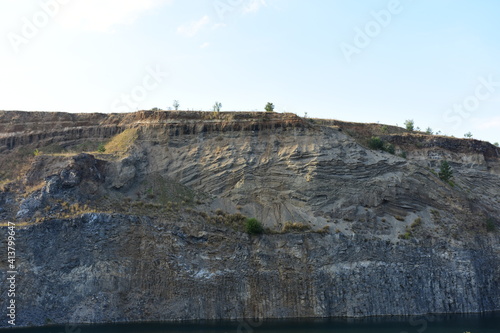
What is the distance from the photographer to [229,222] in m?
39.0

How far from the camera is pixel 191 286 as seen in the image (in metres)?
34.9

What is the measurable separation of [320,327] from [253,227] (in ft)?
28.7

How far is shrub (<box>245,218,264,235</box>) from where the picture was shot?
38.2m

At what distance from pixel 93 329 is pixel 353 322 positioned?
52.3ft

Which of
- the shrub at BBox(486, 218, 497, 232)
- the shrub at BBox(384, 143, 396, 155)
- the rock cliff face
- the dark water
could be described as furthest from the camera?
the shrub at BBox(384, 143, 396, 155)

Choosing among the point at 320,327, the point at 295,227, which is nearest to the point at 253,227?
the point at 295,227

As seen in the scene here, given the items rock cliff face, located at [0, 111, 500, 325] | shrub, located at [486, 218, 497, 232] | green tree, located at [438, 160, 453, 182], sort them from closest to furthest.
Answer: rock cliff face, located at [0, 111, 500, 325] → shrub, located at [486, 218, 497, 232] → green tree, located at [438, 160, 453, 182]

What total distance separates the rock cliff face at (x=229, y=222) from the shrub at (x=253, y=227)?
1.77ft

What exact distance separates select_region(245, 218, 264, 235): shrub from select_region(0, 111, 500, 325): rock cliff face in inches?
21.2

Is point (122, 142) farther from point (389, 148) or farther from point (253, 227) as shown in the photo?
point (389, 148)

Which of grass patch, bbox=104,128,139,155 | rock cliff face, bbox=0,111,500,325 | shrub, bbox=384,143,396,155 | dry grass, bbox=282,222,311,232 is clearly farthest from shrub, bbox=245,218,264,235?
shrub, bbox=384,143,396,155

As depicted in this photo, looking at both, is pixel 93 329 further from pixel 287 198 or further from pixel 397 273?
pixel 397 273

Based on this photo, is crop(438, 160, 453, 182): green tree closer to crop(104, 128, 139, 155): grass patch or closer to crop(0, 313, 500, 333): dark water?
crop(0, 313, 500, 333): dark water

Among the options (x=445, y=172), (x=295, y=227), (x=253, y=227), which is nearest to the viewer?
(x=253, y=227)
